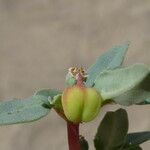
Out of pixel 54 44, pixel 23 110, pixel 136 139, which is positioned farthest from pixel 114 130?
pixel 54 44

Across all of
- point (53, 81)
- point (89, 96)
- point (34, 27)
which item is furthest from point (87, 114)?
point (34, 27)

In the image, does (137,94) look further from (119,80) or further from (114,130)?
(114,130)

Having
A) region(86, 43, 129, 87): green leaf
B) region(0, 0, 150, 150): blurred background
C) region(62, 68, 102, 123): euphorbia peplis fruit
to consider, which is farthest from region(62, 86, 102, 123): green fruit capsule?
region(0, 0, 150, 150): blurred background

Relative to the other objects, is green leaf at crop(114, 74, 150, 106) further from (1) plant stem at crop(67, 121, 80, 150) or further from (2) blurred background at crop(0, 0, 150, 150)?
(2) blurred background at crop(0, 0, 150, 150)

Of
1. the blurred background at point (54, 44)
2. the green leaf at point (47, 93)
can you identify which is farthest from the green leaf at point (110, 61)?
the blurred background at point (54, 44)

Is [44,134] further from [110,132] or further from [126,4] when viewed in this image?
[110,132]

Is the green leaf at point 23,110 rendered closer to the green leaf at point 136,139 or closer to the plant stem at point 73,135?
the plant stem at point 73,135

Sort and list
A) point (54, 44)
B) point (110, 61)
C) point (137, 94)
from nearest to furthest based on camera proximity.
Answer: point (137, 94) → point (110, 61) → point (54, 44)
